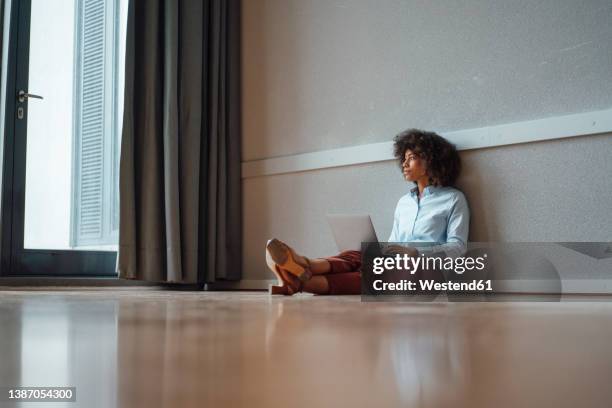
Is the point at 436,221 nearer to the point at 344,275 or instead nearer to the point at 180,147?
the point at 344,275

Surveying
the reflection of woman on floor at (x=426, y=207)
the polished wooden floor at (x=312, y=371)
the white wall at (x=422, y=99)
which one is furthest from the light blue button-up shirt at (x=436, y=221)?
the polished wooden floor at (x=312, y=371)

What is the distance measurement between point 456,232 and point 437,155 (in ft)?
1.22

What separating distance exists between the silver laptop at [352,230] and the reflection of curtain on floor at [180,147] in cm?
108

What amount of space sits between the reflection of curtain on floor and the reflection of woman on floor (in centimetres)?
122

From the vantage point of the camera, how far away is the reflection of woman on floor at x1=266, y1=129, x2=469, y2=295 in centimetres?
264

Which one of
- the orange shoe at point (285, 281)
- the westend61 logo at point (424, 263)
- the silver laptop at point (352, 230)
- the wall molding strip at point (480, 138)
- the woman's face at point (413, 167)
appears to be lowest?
the orange shoe at point (285, 281)

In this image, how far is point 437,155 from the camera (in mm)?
2898

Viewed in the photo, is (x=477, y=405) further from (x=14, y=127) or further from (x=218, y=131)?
(x=218, y=131)

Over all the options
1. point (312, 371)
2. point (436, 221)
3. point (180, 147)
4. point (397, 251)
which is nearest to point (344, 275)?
point (397, 251)

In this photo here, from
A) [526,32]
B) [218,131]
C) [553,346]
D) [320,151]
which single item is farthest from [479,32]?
[553,346]

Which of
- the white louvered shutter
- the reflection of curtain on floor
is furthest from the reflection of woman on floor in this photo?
the white louvered shutter

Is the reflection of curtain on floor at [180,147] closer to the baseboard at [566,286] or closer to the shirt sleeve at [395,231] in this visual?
the shirt sleeve at [395,231]

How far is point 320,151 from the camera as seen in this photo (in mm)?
3564

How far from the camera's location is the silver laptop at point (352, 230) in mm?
2797
